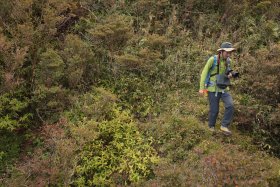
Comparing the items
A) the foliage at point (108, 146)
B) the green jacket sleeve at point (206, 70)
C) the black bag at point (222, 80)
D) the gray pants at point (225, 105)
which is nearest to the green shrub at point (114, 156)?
the foliage at point (108, 146)

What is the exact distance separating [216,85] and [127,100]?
2495 millimetres

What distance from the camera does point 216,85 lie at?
752 centimetres

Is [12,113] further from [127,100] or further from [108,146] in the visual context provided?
[127,100]

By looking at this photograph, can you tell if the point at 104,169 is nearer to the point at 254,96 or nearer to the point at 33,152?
the point at 33,152

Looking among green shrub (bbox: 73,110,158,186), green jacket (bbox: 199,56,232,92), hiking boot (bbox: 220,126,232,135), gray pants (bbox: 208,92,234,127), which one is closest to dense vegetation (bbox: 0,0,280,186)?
green shrub (bbox: 73,110,158,186)

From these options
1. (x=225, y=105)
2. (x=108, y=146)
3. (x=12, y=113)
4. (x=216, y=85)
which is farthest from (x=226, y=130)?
(x=12, y=113)

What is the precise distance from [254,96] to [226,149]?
1935 millimetres

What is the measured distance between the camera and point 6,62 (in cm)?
816

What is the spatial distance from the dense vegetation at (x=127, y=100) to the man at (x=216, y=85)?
44cm

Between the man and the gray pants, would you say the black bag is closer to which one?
the man

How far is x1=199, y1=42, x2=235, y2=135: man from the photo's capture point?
7.45 meters

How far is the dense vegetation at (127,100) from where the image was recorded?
7.02m

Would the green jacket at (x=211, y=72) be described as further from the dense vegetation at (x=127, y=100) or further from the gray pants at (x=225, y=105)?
the dense vegetation at (x=127, y=100)

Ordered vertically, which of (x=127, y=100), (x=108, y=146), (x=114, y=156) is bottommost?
(x=114, y=156)
